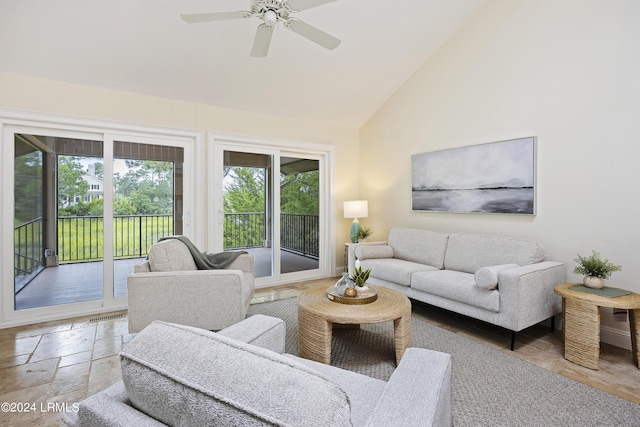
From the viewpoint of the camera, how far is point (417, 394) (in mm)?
977

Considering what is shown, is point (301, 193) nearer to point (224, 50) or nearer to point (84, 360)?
point (224, 50)

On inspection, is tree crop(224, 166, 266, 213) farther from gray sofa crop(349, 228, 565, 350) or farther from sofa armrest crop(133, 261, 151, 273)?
sofa armrest crop(133, 261, 151, 273)

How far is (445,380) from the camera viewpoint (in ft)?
3.57

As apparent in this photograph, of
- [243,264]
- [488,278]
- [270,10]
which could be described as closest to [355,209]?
[243,264]

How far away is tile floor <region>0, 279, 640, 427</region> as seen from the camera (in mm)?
2000

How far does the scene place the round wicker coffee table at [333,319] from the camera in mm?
2188

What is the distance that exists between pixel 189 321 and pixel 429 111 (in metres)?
3.68

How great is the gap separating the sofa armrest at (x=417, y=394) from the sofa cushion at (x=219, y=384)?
34cm

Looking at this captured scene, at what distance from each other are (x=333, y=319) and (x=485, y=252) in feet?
6.54

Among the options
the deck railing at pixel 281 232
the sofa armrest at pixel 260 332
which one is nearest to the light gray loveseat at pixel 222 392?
the sofa armrest at pixel 260 332

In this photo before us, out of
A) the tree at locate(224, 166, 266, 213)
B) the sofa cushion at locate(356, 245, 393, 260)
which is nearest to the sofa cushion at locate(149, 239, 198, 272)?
the tree at locate(224, 166, 266, 213)

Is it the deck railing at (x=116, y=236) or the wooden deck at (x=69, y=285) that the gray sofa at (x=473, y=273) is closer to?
the deck railing at (x=116, y=236)

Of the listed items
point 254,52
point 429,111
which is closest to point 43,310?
point 254,52

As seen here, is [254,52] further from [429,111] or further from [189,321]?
[429,111]
